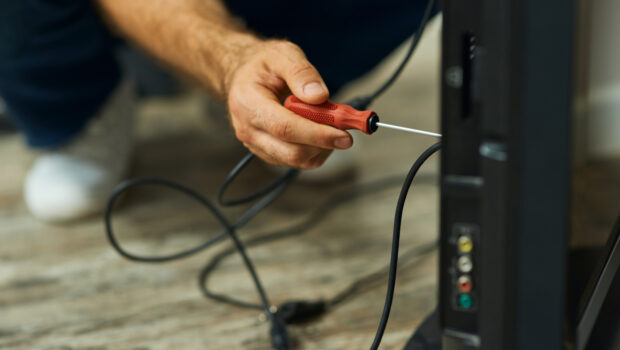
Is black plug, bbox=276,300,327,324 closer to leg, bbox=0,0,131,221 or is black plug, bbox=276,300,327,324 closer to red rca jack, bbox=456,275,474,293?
red rca jack, bbox=456,275,474,293

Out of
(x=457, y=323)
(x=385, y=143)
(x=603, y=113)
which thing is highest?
(x=603, y=113)

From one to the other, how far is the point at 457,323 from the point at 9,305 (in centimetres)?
57

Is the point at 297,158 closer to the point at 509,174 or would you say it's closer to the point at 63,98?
the point at 509,174

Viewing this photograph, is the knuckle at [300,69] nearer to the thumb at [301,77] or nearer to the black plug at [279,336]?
the thumb at [301,77]

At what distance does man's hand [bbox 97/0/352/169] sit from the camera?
51cm

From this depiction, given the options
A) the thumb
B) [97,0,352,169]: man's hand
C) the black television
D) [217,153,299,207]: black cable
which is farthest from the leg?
the black television

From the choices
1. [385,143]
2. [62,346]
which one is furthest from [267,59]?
[385,143]

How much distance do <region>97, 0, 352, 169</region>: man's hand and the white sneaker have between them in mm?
321

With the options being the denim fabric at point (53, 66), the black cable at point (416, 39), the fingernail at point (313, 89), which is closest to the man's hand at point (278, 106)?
the fingernail at point (313, 89)

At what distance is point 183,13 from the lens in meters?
0.76

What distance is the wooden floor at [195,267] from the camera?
662 mm

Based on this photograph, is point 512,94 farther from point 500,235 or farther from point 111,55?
point 111,55

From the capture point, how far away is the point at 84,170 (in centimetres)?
101

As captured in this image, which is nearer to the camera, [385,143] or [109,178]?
[109,178]
